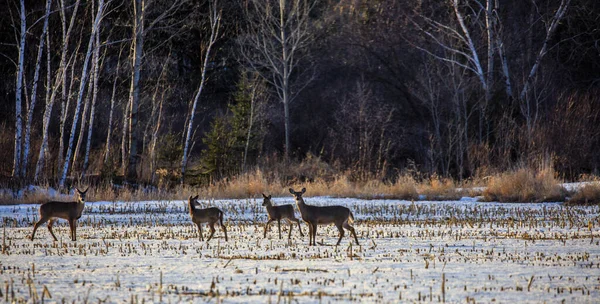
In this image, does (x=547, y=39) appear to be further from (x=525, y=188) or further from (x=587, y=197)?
(x=587, y=197)

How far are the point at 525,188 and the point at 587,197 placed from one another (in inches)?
84.3

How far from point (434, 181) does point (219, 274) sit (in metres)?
A: 18.1

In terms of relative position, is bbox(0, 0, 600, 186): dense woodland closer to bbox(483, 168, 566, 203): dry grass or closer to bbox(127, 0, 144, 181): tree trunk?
bbox(127, 0, 144, 181): tree trunk

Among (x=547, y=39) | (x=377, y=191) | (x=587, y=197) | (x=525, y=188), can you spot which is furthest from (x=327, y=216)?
(x=547, y=39)

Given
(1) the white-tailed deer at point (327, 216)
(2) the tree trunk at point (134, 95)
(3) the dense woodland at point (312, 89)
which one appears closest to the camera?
(1) the white-tailed deer at point (327, 216)

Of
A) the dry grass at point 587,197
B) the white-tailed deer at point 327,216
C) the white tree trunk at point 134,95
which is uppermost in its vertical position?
the white tree trunk at point 134,95

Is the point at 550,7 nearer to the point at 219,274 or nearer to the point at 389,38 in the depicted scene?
the point at 389,38

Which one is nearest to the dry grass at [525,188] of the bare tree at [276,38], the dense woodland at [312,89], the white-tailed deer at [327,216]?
the dense woodland at [312,89]

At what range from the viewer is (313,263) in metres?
10.9

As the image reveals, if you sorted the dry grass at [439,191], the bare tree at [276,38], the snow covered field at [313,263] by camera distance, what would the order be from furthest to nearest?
1. the bare tree at [276,38]
2. the dry grass at [439,191]
3. the snow covered field at [313,263]

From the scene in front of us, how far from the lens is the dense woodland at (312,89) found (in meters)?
31.6

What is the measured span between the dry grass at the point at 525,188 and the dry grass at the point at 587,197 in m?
0.82

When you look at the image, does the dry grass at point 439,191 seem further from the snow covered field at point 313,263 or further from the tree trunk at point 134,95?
the tree trunk at point 134,95

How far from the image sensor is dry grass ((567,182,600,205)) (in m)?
22.6
